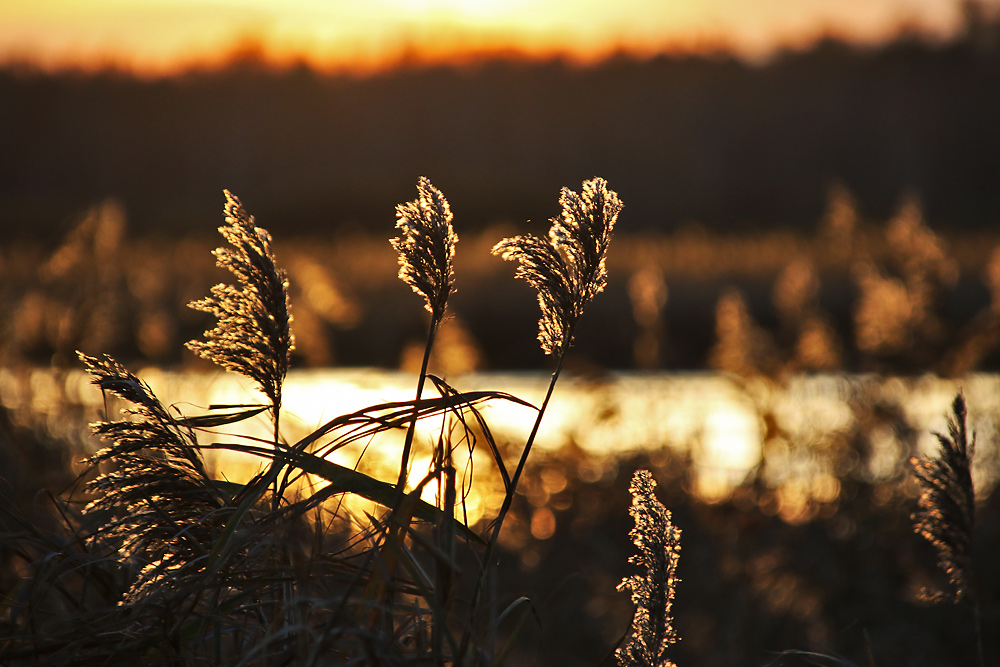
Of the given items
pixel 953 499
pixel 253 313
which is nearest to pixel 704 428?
pixel 953 499

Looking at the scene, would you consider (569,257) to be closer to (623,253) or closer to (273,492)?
(273,492)

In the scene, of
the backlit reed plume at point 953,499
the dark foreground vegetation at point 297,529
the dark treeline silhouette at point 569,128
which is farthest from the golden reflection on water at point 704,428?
the dark treeline silhouette at point 569,128

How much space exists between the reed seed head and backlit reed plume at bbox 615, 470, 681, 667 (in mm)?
347

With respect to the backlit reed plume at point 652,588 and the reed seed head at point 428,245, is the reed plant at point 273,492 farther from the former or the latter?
the backlit reed plume at point 652,588

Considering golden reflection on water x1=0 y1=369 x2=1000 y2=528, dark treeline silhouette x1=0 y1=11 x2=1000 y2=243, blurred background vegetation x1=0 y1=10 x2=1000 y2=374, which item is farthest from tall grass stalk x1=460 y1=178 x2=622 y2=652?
dark treeline silhouette x1=0 y1=11 x2=1000 y2=243

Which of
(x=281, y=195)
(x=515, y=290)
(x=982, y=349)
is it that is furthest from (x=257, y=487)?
(x=281, y=195)

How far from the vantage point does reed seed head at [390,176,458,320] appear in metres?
1.13

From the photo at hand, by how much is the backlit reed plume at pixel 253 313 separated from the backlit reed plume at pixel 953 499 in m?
0.91

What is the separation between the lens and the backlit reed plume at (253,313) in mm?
1195

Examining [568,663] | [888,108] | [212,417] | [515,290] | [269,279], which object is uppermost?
[888,108]

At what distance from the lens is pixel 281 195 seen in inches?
1291

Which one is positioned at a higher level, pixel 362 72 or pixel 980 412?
pixel 362 72

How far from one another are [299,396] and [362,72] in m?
39.0

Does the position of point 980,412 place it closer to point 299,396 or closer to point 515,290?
point 299,396
